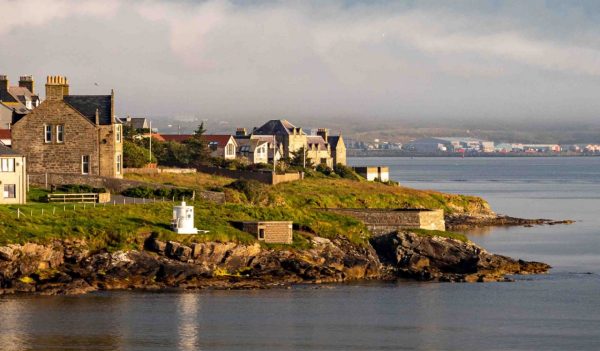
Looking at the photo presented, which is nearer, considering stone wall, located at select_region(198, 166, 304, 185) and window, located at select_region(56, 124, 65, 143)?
window, located at select_region(56, 124, 65, 143)

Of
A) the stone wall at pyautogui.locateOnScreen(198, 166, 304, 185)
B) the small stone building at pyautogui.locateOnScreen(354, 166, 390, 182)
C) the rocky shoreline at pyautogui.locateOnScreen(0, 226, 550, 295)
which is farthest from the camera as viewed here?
the small stone building at pyautogui.locateOnScreen(354, 166, 390, 182)

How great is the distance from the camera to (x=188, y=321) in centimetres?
5662

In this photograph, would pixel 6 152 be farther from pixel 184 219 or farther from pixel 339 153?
pixel 339 153

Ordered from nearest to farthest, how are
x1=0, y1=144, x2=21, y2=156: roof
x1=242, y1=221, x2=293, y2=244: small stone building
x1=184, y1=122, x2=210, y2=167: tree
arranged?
x1=242, y1=221, x2=293, y2=244: small stone building
x1=0, y1=144, x2=21, y2=156: roof
x1=184, y1=122, x2=210, y2=167: tree

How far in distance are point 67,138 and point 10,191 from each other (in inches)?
543

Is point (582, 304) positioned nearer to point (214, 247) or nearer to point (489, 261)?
point (489, 261)

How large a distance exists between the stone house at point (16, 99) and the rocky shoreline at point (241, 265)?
44883 millimetres

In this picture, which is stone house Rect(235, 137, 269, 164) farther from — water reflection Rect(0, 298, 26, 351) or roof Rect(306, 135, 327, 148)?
water reflection Rect(0, 298, 26, 351)

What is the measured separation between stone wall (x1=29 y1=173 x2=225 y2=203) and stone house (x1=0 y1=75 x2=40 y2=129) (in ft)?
83.7

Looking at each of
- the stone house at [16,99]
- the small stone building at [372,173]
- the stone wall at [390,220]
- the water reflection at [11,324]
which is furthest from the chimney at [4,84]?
the water reflection at [11,324]

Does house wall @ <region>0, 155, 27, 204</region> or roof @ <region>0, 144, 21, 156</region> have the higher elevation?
roof @ <region>0, 144, 21, 156</region>

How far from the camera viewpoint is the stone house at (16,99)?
366ft

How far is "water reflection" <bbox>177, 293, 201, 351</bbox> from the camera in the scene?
5262cm

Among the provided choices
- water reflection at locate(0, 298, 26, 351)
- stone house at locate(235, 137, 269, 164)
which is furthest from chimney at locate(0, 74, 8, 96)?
water reflection at locate(0, 298, 26, 351)
